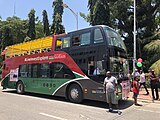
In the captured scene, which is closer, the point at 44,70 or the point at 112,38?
the point at 112,38

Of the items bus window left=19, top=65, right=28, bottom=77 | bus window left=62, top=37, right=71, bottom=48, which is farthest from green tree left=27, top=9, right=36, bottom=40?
bus window left=62, top=37, right=71, bottom=48

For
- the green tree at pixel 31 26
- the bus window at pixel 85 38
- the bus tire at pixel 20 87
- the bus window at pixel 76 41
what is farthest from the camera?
the green tree at pixel 31 26

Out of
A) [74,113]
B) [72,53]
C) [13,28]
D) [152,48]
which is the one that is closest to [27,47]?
[72,53]

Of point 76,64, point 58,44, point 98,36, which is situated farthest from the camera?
point 58,44

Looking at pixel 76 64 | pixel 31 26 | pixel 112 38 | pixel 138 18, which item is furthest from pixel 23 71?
pixel 31 26

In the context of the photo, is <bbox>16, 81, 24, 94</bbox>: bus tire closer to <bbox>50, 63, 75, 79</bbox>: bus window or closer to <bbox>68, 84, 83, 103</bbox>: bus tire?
<bbox>50, 63, 75, 79</bbox>: bus window

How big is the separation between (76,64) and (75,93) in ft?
5.03

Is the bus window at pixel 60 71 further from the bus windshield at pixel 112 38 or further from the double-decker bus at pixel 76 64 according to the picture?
the bus windshield at pixel 112 38

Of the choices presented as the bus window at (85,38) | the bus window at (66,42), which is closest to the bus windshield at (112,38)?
the bus window at (85,38)

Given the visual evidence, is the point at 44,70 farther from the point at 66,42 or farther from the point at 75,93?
the point at 75,93

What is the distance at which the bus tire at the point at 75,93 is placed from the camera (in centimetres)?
1109

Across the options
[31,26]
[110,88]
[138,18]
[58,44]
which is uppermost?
→ [31,26]

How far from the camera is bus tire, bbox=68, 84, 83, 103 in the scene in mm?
11086

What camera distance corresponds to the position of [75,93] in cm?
1130
